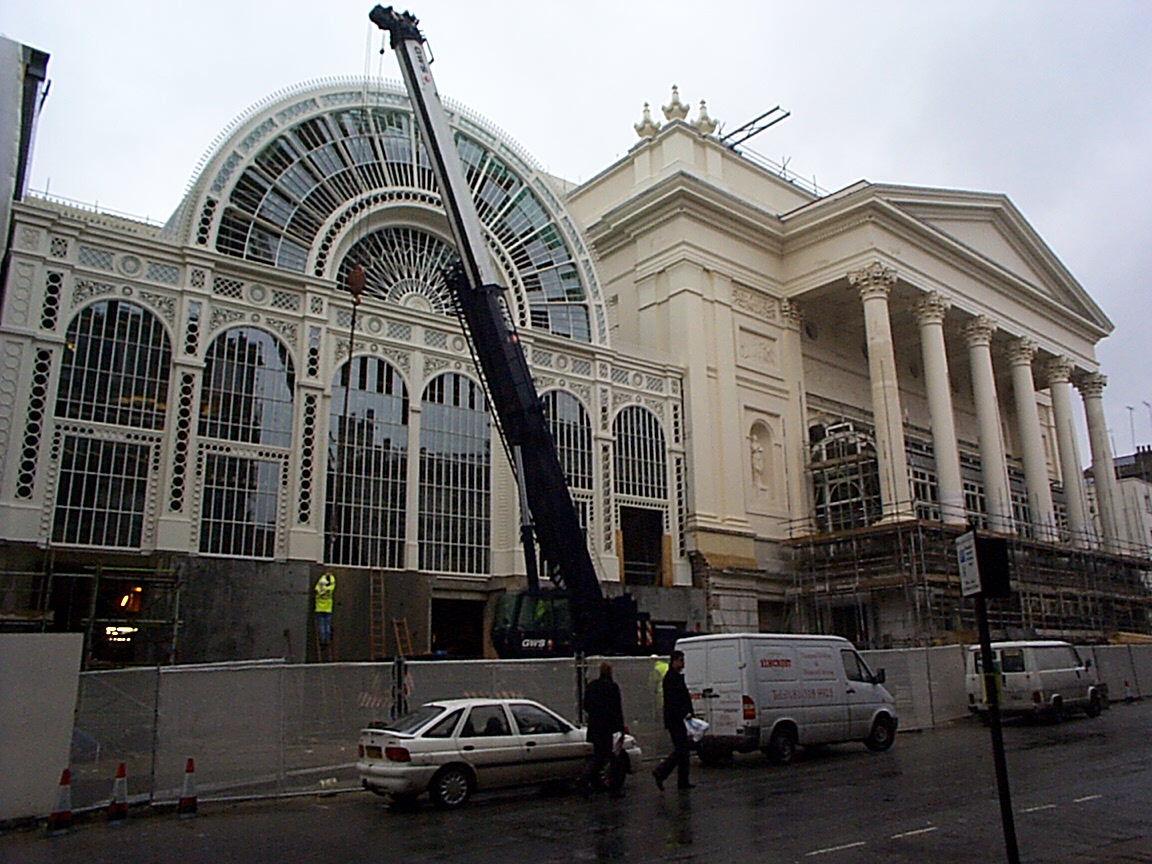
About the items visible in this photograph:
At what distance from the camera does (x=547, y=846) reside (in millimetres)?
9125

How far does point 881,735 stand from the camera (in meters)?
17.4

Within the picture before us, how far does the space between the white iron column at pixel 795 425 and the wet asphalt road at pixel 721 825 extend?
844 inches

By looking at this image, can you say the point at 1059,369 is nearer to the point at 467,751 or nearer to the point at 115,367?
the point at 115,367

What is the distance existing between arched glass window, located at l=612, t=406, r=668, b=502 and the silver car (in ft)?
57.9

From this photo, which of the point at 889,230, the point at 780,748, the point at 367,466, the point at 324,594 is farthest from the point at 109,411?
the point at 889,230

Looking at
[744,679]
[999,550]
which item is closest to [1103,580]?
[744,679]

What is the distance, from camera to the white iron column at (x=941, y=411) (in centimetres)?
3469

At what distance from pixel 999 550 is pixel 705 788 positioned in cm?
701

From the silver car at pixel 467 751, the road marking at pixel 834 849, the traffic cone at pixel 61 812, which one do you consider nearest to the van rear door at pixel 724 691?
the silver car at pixel 467 751

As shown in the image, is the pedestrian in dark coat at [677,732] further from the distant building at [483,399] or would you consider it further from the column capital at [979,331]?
the column capital at [979,331]

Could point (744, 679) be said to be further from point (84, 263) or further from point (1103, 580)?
point (1103, 580)

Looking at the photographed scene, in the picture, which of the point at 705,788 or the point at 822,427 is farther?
the point at 822,427

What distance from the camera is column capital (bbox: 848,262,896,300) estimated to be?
117 ft

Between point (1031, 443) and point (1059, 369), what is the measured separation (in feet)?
22.6
